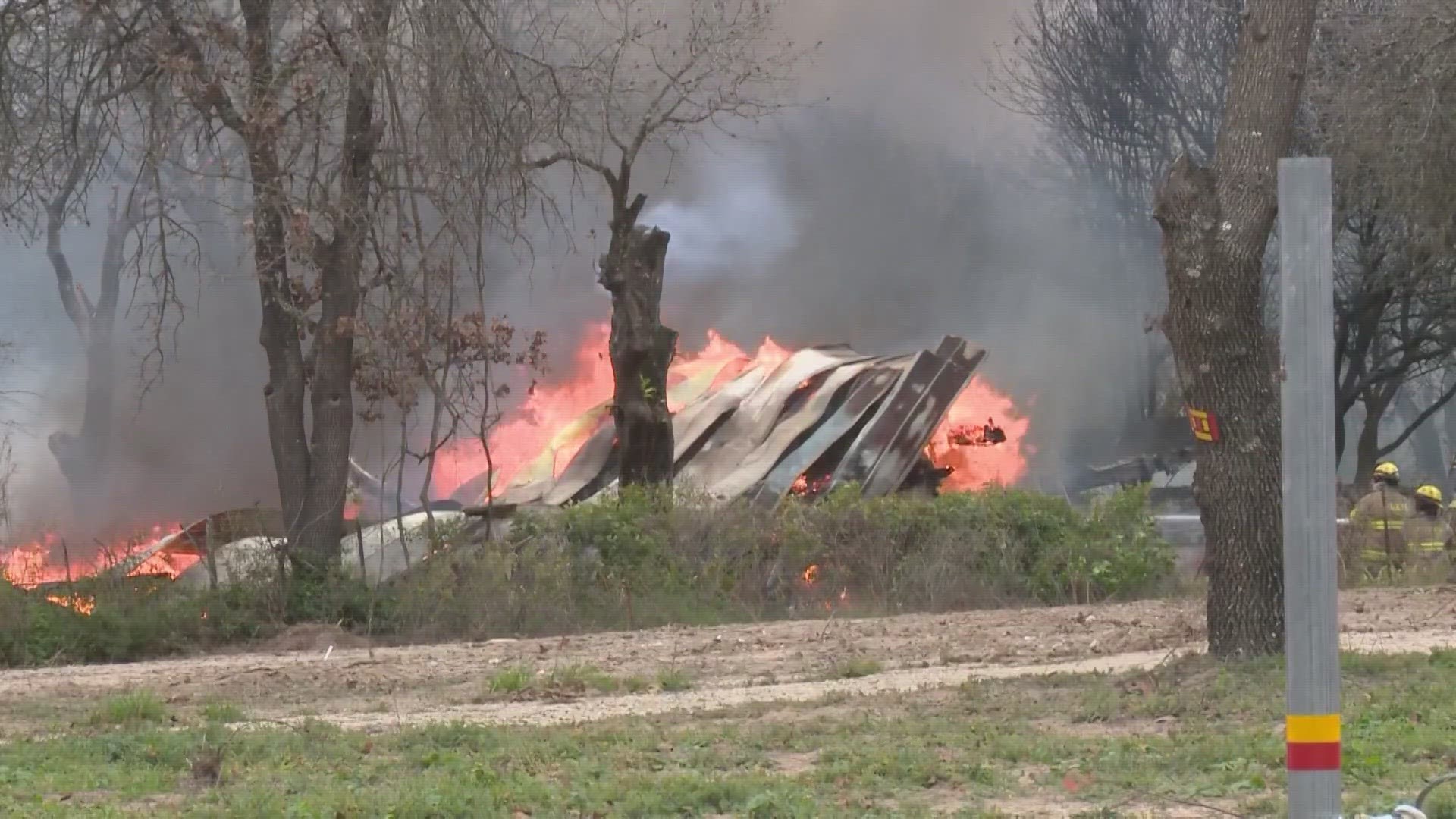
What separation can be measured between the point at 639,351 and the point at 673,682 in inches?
406

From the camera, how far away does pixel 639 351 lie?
22.5 meters

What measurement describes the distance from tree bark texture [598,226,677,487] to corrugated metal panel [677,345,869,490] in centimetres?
169

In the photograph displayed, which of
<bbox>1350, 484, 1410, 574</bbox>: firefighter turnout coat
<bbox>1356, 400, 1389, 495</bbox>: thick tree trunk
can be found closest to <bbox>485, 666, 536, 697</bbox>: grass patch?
<bbox>1350, 484, 1410, 574</bbox>: firefighter turnout coat

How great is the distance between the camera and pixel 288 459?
725 inches

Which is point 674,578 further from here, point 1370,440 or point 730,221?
point 1370,440

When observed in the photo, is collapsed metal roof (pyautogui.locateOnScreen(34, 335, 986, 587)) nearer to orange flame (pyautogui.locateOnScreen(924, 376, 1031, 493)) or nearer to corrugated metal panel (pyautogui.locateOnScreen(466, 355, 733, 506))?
corrugated metal panel (pyautogui.locateOnScreen(466, 355, 733, 506))

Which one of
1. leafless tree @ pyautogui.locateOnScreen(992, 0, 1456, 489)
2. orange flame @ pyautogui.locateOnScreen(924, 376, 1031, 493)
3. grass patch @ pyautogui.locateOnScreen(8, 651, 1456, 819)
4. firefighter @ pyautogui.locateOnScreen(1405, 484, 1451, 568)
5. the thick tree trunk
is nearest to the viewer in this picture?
grass patch @ pyautogui.locateOnScreen(8, 651, 1456, 819)

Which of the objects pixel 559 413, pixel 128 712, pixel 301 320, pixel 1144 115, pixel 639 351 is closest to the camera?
pixel 128 712

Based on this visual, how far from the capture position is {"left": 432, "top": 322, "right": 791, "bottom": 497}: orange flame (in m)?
27.3

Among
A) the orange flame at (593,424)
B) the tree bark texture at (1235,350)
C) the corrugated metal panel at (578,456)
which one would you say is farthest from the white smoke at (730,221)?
the tree bark texture at (1235,350)

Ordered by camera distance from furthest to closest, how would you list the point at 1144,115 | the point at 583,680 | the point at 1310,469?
1. the point at 1144,115
2. the point at 583,680
3. the point at 1310,469

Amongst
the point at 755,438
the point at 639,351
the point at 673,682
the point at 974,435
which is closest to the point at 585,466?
the point at 755,438

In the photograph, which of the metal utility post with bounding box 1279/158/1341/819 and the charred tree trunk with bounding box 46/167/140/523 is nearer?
the metal utility post with bounding box 1279/158/1341/819

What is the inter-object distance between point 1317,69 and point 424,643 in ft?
58.1
